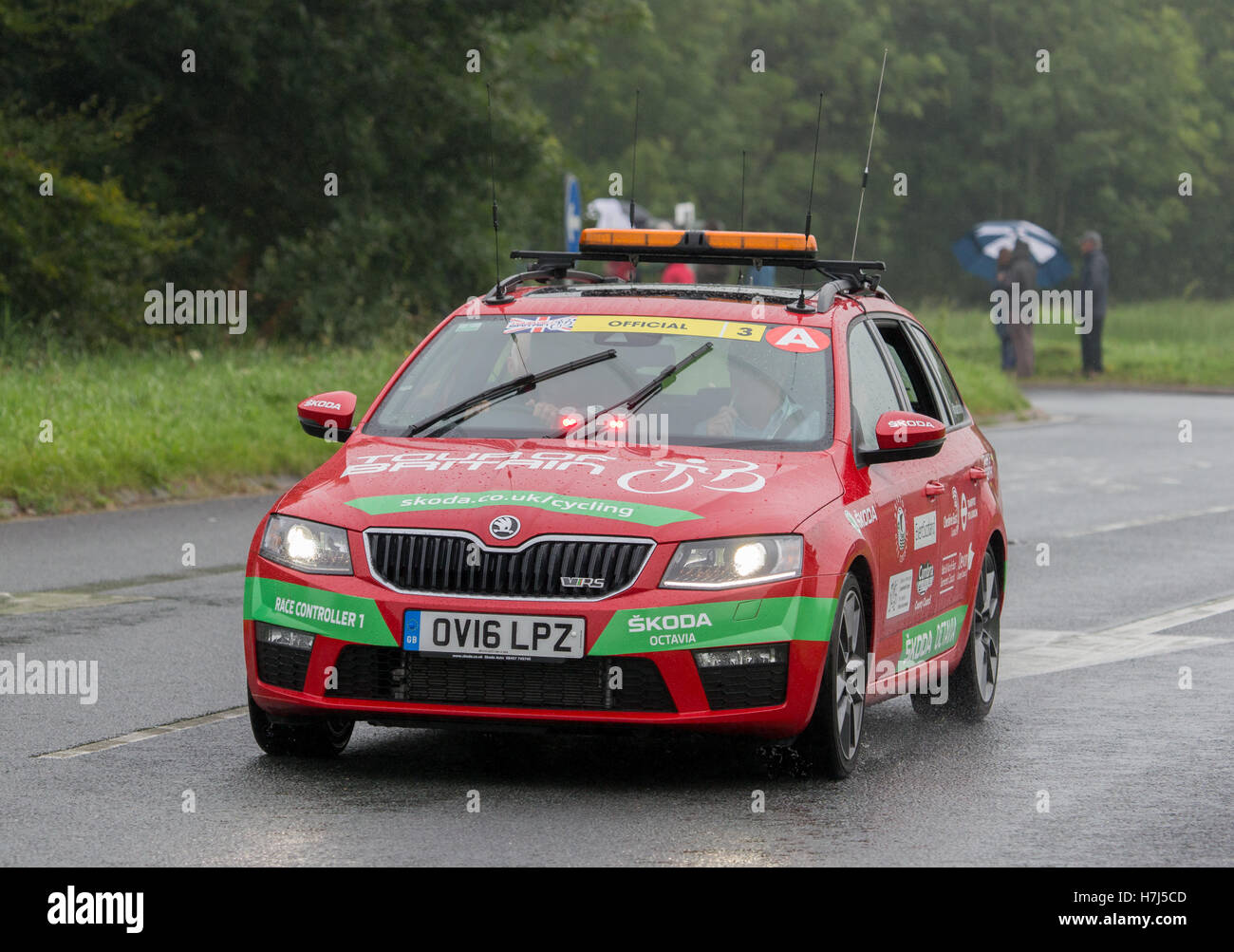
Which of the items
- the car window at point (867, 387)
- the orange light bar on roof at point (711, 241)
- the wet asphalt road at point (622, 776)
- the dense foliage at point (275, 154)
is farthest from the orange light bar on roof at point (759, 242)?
the dense foliage at point (275, 154)

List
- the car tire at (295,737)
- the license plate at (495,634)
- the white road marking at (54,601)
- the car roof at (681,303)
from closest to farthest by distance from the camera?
the license plate at (495,634)
the car tire at (295,737)
the car roof at (681,303)
the white road marking at (54,601)

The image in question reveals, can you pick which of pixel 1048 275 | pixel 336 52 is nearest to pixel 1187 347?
pixel 1048 275

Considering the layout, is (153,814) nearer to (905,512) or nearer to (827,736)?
(827,736)

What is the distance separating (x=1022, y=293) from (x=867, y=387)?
30.6 metres

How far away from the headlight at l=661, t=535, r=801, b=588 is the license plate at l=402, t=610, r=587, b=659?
0.34 meters

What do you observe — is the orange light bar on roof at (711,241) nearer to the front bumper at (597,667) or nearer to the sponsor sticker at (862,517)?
the sponsor sticker at (862,517)

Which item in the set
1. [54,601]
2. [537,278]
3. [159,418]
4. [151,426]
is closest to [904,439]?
[537,278]

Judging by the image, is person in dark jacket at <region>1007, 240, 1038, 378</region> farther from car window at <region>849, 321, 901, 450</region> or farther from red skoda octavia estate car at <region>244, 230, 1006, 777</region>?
red skoda octavia estate car at <region>244, 230, 1006, 777</region>

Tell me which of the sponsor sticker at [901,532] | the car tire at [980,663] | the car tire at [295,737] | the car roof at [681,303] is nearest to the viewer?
the car tire at [295,737]

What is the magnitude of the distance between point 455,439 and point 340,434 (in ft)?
2.10

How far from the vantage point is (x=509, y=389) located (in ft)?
27.3

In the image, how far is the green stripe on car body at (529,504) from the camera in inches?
281

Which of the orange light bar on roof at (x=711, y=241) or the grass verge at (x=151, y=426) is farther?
the grass verge at (x=151, y=426)

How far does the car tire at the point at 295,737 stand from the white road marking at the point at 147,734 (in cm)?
62
